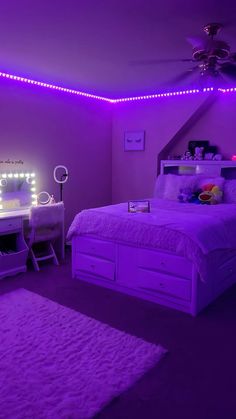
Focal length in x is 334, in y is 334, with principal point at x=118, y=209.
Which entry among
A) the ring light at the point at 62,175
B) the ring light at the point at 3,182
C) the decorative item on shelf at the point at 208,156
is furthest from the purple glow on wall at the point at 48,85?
the decorative item on shelf at the point at 208,156

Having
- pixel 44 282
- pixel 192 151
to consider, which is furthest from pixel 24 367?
pixel 192 151

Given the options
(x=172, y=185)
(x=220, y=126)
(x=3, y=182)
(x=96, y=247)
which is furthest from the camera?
(x=220, y=126)

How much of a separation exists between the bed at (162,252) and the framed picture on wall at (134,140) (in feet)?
5.90

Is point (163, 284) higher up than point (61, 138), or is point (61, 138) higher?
point (61, 138)

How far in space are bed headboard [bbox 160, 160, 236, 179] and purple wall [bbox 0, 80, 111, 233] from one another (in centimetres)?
114

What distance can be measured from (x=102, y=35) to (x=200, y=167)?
2682 mm

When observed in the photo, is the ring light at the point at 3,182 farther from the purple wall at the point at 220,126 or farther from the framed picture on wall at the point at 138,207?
the purple wall at the point at 220,126

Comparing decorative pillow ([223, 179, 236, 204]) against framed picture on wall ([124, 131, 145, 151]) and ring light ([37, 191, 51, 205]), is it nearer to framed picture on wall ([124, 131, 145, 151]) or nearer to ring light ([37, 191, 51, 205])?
framed picture on wall ([124, 131, 145, 151])

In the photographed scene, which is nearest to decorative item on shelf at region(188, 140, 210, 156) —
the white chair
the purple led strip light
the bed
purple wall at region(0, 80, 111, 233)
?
the purple led strip light

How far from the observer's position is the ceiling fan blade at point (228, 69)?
2905mm

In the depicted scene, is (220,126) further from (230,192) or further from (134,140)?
(134,140)

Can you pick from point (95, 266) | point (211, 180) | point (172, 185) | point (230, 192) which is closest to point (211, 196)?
point (230, 192)

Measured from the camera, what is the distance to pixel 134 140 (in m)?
5.48

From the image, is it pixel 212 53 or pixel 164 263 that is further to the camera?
pixel 164 263
